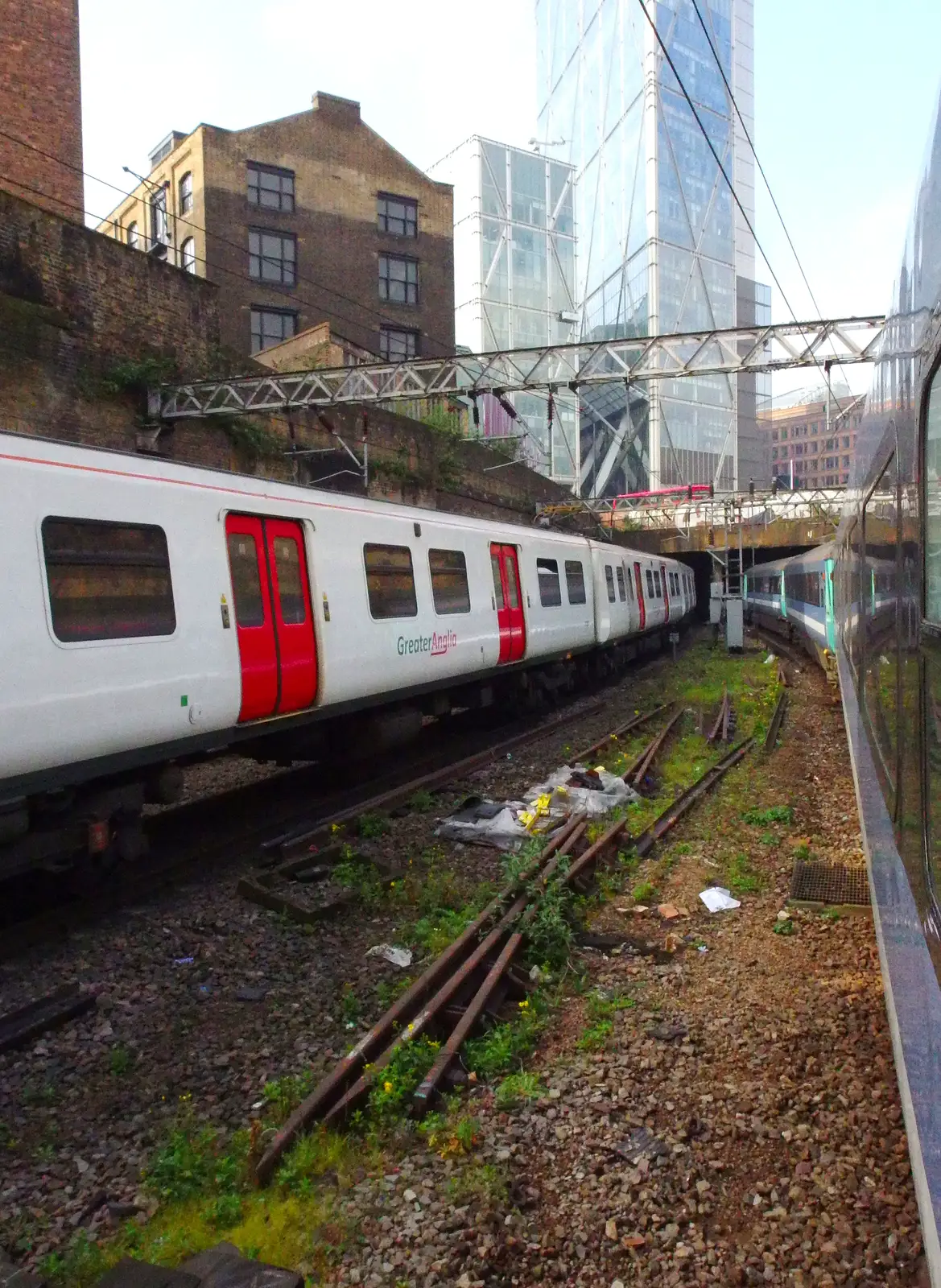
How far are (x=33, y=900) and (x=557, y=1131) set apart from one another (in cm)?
403

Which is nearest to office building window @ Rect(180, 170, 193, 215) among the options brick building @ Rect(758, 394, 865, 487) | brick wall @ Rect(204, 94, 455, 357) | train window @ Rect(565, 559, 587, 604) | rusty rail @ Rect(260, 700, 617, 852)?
brick wall @ Rect(204, 94, 455, 357)

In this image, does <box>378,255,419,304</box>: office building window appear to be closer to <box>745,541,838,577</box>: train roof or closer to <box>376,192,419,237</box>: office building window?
<box>376,192,419,237</box>: office building window

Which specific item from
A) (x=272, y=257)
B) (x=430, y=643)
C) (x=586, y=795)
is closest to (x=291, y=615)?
(x=430, y=643)

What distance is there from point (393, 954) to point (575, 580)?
10.2 meters

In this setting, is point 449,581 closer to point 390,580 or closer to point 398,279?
point 390,580

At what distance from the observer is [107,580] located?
5.73 metres


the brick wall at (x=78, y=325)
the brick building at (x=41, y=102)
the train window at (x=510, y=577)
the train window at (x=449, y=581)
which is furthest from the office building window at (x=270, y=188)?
the train window at (x=449, y=581)

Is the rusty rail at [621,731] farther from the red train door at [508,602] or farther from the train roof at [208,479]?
the train roof at [208,479]

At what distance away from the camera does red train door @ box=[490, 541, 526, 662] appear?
11.7 metres

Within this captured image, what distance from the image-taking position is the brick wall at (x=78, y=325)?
14.7m

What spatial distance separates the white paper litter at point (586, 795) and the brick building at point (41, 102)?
19.5m

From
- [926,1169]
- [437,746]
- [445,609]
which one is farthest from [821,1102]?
[437,746]

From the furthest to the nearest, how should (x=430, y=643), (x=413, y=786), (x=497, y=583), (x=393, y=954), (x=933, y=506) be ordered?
(x=497, y=583)
(x=430, y=643)
(x=413, y=786)
(x=393, y=954)
(x=933, y=506)

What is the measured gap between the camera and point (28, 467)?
17.0 feet
